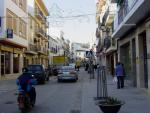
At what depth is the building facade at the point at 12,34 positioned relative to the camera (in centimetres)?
3412

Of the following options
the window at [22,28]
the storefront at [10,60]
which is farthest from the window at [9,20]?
the window at [22,28]

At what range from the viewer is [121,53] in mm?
30250

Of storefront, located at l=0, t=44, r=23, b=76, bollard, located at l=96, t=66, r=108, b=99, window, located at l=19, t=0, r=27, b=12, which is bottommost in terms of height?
bollard, located at l=96, t=66, r=108, b=99

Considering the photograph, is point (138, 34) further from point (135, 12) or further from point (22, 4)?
point (22, 4)

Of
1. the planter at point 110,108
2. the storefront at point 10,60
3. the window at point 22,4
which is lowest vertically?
the planter at point 110,108

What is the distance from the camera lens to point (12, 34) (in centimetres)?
3428

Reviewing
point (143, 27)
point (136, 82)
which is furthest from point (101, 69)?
point (136, 82)

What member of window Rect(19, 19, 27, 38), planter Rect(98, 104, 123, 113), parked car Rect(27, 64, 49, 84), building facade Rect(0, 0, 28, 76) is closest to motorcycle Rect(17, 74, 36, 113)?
planter Rect(98, 104, 123, 113)

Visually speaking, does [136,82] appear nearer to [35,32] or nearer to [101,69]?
[101,69]

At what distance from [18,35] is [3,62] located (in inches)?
241

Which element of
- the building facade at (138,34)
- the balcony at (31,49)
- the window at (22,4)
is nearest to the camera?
the building facade at (138,34)

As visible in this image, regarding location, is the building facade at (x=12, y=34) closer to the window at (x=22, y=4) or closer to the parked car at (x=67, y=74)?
the window at (x=22, y=4)

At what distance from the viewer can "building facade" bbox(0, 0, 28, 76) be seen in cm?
3412

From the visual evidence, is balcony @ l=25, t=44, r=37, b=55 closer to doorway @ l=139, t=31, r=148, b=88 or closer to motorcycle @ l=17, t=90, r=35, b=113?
doorway @ l=139, t=31, r=148, b=88
